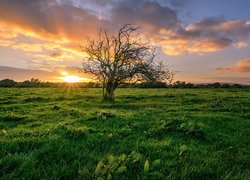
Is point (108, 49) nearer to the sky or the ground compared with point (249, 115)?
nearer to the sky

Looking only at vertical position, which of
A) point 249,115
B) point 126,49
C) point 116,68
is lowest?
point 249,115

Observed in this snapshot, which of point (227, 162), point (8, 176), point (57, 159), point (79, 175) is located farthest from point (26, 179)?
point (227, 162)

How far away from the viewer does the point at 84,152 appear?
6.24 meters

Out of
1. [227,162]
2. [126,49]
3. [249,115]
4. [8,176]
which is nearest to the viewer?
[8,176]

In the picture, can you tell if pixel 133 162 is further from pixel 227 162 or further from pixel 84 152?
pixel 227 162

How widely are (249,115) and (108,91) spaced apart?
1511cm

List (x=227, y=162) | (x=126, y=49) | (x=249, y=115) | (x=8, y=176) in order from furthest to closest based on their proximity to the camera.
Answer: (x=126, y=49) < (x=249, y=115) < (x=227, y=162) < (x=8, y=176)

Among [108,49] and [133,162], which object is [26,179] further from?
[108,49]

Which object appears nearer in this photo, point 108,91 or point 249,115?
point 249,115

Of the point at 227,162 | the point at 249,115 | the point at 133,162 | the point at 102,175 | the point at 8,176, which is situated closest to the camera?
the point at 102,175

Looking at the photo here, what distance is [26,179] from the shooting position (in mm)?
4488

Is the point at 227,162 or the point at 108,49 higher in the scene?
the point at 108,49

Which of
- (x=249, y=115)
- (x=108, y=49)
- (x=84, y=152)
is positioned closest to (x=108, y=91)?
(x=108, y=49)

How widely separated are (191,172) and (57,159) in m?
2.61
